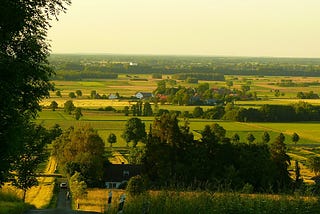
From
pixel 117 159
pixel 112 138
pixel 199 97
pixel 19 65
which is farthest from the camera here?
pixel 199 97

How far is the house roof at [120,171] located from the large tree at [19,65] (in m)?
24.4

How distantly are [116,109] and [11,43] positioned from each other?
80.4m

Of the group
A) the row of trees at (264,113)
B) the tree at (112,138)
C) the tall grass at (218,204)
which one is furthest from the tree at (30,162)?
the row of trees at (264,113)

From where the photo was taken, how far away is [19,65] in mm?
14867

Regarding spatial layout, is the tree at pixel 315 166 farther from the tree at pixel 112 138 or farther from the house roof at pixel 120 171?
the tree at pixel 112 138

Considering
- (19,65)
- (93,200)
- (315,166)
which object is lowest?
(315,166)

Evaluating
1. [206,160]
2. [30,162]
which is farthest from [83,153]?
[30,162]

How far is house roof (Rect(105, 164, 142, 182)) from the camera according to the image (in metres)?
41.6

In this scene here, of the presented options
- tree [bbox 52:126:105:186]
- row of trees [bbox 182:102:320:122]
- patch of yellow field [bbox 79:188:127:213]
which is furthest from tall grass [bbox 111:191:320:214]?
row of trees [bbox 182:102:320:122]

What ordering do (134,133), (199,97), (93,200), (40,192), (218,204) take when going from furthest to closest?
1. (199,97)
2. (134,133)
3. (40,192)
4. (93,200)
5. (218,204)

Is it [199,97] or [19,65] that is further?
[199,97]

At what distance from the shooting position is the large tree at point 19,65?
14.4 metres

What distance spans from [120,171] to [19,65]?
91.7 ft

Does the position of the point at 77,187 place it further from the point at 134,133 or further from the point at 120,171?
the point at 134,133
